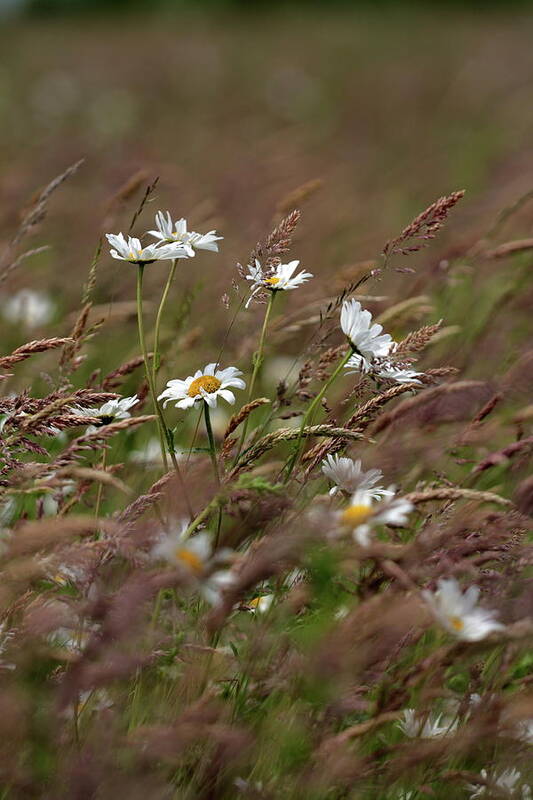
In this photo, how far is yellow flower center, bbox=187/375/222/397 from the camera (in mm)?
1474

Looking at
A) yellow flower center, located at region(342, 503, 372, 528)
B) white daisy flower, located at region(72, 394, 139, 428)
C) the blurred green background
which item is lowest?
the blurred green background

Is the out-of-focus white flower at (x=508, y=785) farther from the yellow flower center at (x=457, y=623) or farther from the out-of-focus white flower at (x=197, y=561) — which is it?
the out-of-focus white flower at (x=197, y=561)

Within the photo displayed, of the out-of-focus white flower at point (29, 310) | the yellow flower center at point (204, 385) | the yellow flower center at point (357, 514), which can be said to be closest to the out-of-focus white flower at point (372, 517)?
the yellow flower center at point (357, 514)

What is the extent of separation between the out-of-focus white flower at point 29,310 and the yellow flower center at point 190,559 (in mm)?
1739

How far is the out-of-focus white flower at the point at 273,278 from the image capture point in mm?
1501

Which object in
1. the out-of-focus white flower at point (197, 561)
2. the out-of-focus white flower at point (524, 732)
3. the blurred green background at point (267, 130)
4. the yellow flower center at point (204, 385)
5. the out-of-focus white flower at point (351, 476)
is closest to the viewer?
the out-of-focus white flower at point (197, 561)

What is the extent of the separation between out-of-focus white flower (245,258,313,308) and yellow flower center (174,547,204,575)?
0.46m

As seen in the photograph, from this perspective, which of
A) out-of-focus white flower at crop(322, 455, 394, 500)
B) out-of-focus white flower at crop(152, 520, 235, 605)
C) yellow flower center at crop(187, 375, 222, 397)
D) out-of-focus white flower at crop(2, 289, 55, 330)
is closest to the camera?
out-of-focus white flower at crop(152, 520, 235, 605)

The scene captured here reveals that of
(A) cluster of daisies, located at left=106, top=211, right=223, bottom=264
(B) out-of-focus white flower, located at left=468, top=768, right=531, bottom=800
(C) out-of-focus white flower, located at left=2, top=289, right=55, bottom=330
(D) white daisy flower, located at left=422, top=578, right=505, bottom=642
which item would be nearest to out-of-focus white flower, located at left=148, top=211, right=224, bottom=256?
(A) cluster of daisies, located at left=106, top=211, right=223, bottom=264

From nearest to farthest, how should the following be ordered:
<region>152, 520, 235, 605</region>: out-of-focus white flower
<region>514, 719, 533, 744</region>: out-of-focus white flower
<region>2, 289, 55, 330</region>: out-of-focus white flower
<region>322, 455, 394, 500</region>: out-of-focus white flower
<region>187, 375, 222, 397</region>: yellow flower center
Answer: <region>152, 520, 235, 605</region>: out-of-focus white flower, <region>514, 719, 533, 744</region>: out-of-focus white flower, <region>322, 455, 394, 500</region>: out-of-focus white flower, <region>187, 375, 222, 397</region>: yellow flower center, <region>2, 289, 55, 330</region>: out-of-focus white flower

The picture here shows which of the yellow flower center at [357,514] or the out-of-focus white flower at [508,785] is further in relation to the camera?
the out-of-focus white flower at [508,785]

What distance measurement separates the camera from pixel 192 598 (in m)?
1.41

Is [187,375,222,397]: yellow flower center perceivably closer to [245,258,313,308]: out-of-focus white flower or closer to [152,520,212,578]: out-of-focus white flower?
[245,258,313,308]: out-of-focus white flower

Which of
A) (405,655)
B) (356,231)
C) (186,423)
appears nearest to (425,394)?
(405,655)
